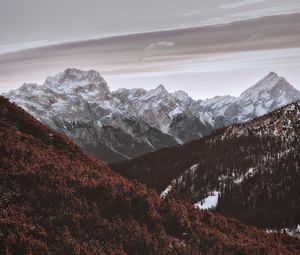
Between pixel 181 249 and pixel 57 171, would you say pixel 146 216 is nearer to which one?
pixel 181 249

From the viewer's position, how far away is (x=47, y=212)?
259 ft

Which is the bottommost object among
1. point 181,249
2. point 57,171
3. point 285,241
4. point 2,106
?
point 285,241

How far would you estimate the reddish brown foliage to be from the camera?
7406 centimetres

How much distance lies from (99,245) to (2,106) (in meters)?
53.8

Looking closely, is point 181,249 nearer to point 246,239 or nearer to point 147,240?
point 147,240

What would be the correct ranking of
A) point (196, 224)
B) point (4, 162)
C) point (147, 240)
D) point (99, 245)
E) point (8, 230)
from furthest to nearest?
point (196, 224) → point (4, 162) → point (147, 240) → point (99, 245) → point (8, 230)

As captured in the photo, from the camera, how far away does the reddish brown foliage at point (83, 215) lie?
243 feet

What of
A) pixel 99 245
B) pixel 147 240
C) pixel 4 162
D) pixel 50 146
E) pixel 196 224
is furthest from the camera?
pixel 50 146

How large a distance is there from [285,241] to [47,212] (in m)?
60.0

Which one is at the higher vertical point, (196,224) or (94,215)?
(94,215)

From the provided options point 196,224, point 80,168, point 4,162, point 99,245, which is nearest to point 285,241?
point 196,224

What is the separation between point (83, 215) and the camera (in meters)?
81.7

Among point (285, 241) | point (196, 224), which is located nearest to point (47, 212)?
point (196, 224)

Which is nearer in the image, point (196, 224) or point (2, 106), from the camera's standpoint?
point (196, 224)
